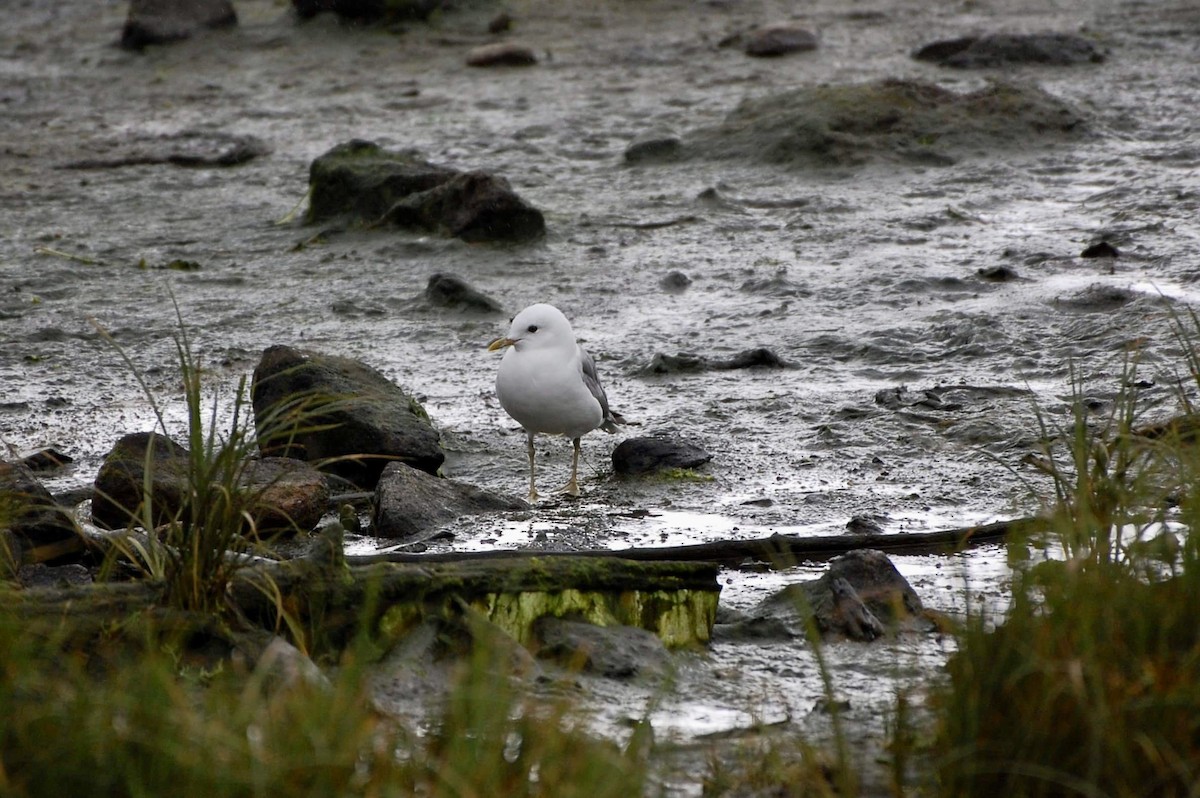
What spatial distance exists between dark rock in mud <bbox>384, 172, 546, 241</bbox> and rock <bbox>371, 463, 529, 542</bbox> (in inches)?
138

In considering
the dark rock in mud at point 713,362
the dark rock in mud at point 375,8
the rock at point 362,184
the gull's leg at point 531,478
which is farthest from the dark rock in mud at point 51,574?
the dark rock in mud at point 375,8

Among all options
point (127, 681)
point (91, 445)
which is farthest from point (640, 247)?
point (127, 681)

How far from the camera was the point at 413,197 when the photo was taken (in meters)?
9.34

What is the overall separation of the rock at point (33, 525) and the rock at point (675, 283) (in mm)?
4059

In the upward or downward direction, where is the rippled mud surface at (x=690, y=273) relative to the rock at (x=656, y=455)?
upward

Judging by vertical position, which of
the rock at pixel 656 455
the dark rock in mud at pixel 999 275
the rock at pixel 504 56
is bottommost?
the rock at pixel 656 455

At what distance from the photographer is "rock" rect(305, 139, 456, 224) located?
951cm

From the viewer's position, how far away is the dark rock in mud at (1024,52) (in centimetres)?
1228

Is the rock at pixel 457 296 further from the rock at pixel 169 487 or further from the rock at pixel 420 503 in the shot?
the rock at pixel 169 487

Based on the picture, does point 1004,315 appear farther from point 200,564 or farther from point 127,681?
point 127,681

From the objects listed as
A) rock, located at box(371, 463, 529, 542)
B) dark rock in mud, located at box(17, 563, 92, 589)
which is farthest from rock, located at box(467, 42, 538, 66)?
dark rock in mud, located at box(17, 563, 92, 589)

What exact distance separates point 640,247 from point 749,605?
4522mm

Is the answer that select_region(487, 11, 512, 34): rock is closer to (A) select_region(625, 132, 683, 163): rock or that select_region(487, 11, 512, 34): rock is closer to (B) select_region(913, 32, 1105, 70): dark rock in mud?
(B) select_region(913, 32, 1105, 70): dark rock in mud

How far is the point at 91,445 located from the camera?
6.22 meters
